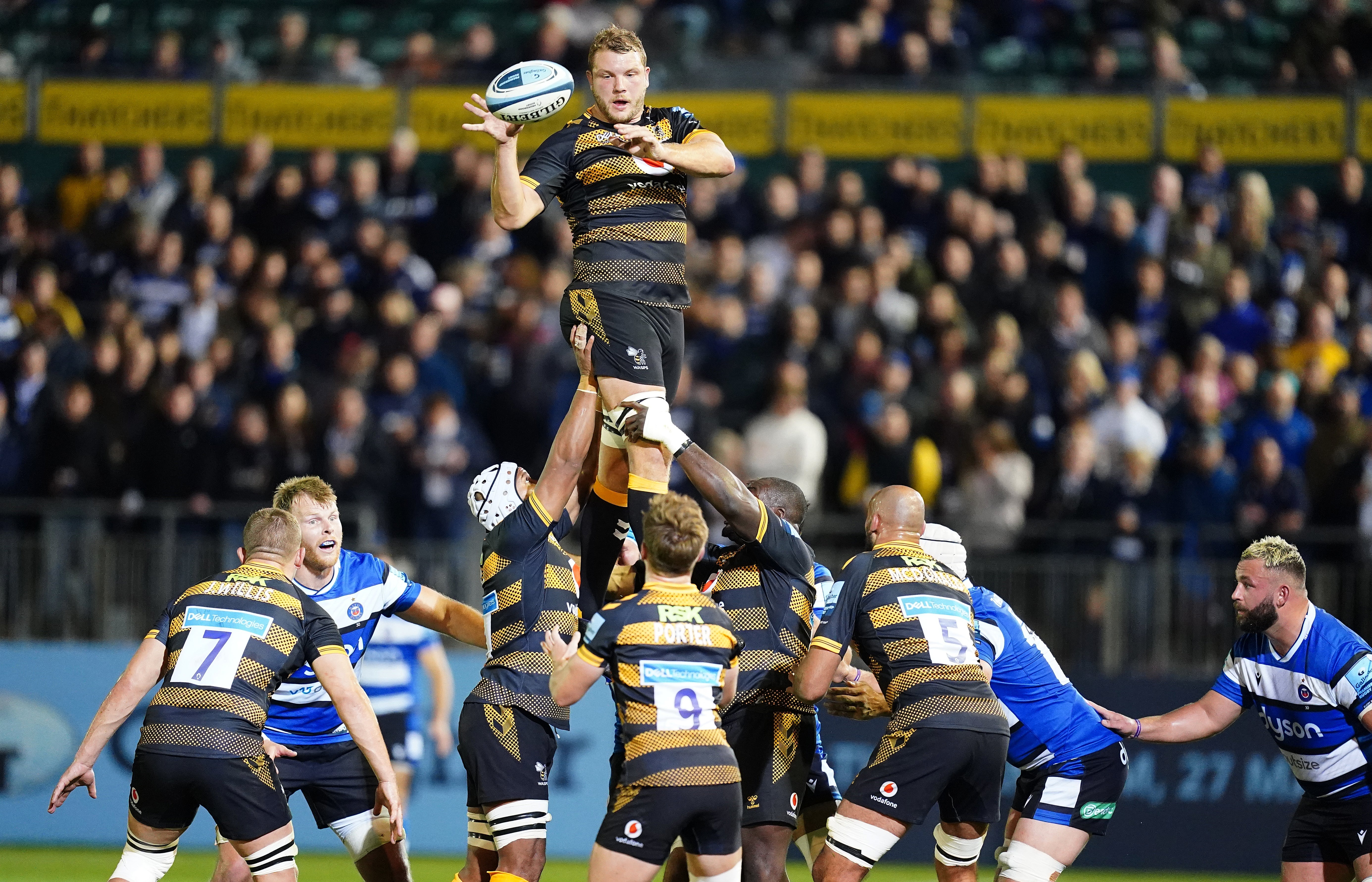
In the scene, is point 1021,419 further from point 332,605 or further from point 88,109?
point 88,109

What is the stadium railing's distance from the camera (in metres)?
14.1

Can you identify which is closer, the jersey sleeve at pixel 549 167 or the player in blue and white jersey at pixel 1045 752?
the jersey sleeve at pixel 549 167

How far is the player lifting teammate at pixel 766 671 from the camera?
8875 millimetres

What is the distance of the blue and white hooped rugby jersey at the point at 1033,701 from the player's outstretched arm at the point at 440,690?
15.5ft

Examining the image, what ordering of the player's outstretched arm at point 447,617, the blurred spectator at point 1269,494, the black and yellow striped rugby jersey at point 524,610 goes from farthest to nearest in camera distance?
the blurred spectator at point 1269,494 < the player's outstretched arm at point 447,617 < the black and yellow striped rugby jersey at point 524,610

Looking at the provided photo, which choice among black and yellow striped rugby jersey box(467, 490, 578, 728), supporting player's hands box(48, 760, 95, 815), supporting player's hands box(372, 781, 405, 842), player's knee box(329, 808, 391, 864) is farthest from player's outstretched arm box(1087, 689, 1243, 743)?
supporting player's hands box(48, 760, 95, 815)

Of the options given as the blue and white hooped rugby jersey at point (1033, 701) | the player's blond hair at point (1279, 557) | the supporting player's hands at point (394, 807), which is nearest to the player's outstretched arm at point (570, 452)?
the supporting player's hands at point (394, 807)

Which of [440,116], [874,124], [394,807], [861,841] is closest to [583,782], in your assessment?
[861,841]

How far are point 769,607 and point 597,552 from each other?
1.19 metres

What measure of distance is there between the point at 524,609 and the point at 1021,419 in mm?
7348

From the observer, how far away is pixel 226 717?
320 inches

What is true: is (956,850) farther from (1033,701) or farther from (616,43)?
(616,43)

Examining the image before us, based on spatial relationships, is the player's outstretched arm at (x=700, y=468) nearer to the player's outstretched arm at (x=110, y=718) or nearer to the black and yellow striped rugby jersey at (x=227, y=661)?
the black and yellow striped rugby jersey at (x=227, y=661)

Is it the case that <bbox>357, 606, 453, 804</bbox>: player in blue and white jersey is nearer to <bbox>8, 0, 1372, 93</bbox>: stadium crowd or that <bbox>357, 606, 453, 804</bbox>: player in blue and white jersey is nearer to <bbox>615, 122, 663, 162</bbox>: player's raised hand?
<bbox>615, 122, 663, 162</bbox>: player's raised hand
